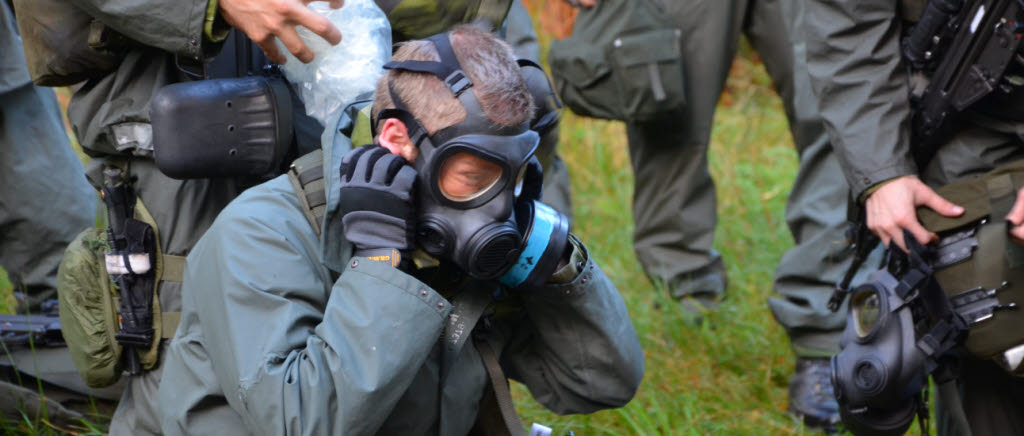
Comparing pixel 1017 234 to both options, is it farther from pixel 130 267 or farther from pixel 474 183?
pixel 130 267

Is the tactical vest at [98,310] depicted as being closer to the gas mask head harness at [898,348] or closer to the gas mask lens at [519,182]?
the gas mask lens at [519,182]

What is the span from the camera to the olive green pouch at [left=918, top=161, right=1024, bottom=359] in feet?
9.15

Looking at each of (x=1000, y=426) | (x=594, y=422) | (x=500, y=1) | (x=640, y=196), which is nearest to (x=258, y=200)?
(x=500, y=1)

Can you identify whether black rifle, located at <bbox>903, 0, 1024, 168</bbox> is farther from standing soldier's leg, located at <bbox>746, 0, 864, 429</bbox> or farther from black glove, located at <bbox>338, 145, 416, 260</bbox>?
black glove, located at <bbox>338, 145, 416, 260</bbox>

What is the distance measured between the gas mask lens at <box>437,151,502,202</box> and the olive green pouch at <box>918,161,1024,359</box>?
138 cm

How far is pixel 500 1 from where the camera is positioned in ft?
9.86

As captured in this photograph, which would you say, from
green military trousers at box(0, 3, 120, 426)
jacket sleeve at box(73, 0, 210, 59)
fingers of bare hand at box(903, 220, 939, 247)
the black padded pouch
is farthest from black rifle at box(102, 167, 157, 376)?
fingers of bare hand at box(903, 220, 939, 247)

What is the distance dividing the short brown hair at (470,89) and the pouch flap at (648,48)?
2.04 m

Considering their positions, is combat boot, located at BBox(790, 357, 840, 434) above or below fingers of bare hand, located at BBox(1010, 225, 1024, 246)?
below

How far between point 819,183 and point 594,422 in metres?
1.32

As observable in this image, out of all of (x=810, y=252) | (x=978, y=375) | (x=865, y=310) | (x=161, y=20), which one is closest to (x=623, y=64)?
(x=810, y=252)

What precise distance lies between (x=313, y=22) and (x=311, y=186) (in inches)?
13.8

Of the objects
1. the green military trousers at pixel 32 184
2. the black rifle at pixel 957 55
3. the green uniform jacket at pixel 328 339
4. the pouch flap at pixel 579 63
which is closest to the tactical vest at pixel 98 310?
the green uniform jacket at pixel 328 339

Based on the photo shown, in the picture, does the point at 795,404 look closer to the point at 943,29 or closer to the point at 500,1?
the point at 943,29
